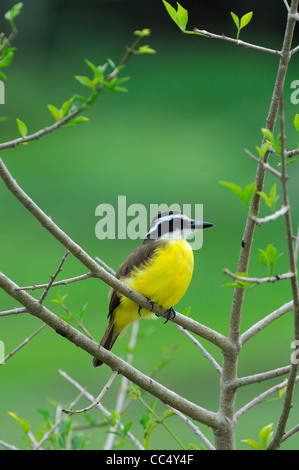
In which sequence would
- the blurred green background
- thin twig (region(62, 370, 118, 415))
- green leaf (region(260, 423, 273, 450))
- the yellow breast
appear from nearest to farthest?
thin twig (region(62, 370, 118, 415)) → green leaf (region(260, 423, 273, 450)) → the yellow breast → the blurred green background

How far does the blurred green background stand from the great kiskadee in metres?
2.23

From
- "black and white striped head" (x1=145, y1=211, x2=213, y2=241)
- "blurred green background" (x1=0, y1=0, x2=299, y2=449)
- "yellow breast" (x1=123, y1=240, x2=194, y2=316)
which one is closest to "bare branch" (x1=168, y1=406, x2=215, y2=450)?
"yellow breast" (x1=123, y1=240, x2=194, y2=316)

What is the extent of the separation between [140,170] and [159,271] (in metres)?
8.37

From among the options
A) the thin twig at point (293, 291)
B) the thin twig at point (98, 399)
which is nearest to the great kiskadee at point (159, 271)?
the thin twig at point (98, 399)

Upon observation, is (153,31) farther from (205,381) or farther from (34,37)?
(205,381)

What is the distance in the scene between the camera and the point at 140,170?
38.4 feet

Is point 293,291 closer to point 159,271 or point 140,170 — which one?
point 159,271

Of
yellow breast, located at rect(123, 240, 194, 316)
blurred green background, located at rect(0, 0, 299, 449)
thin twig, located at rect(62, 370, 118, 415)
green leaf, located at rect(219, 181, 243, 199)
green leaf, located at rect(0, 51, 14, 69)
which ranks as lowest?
thin twig, located at rect(62, 370, 118, 415)

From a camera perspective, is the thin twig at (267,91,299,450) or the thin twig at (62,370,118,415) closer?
the thin twig at (267,91,299,450)

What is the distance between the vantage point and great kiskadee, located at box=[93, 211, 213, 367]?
11.1 ft

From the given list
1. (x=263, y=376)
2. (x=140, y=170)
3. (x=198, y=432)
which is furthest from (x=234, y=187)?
(x=140, y=170)

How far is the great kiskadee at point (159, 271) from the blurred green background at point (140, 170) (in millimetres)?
2230

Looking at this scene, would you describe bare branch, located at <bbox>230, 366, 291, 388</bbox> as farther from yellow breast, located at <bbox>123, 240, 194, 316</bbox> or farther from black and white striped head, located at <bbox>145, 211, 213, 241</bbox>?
black and white striped head, located at <bbox>145, 211, 213, 241</bbox>
